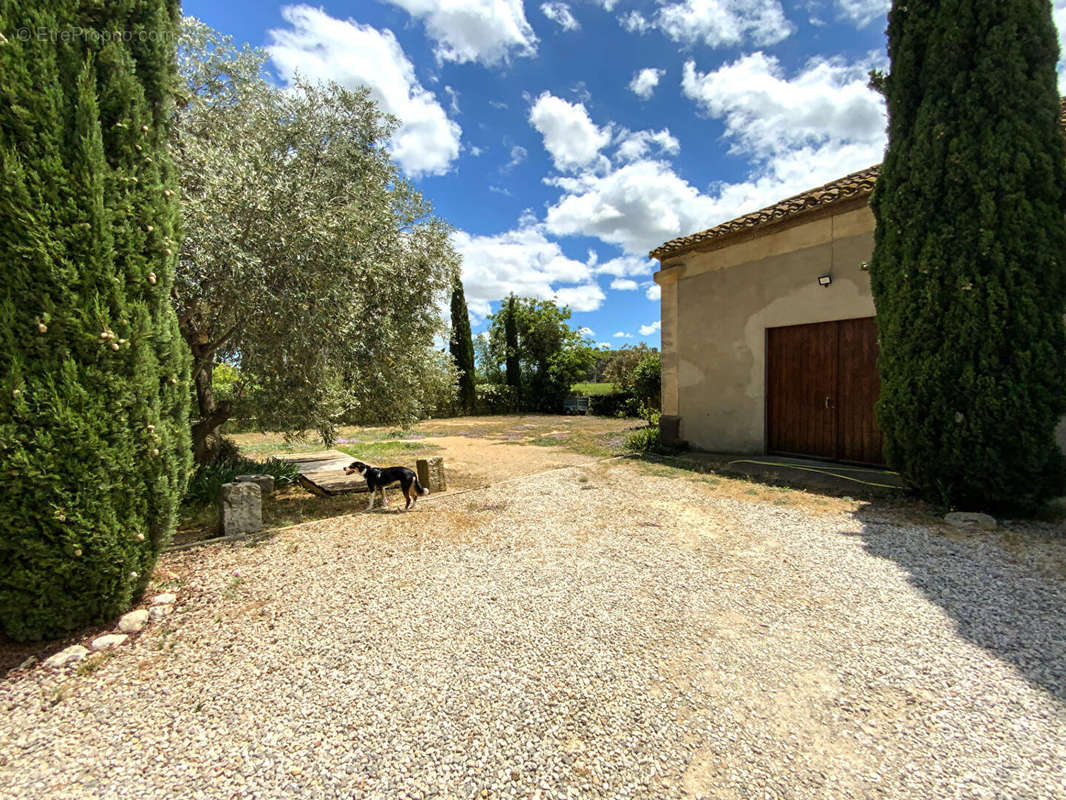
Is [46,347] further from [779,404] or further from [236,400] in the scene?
[779,404]

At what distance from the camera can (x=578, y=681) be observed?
2355 millimetres

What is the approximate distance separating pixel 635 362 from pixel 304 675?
814 inches

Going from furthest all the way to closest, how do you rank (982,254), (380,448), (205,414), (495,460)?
(380,448)
(495,460)
(205,414)
(982,254)

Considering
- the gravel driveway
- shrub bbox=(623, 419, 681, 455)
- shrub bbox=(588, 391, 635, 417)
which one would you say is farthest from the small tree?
the gravel driveway

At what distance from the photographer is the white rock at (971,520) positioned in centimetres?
452

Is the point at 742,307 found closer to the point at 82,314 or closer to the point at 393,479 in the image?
the point at 393,479

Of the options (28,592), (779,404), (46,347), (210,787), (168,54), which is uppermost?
(168,54)

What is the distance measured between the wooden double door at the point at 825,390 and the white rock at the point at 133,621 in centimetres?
873

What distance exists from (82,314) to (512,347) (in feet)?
72.5

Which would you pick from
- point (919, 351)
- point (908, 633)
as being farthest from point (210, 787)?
point (919, 351)

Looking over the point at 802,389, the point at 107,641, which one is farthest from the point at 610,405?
the point at 107,641

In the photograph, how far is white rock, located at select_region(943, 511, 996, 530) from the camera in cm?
452

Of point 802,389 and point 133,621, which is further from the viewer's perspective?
point 802,389

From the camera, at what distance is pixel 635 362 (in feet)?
71.8
